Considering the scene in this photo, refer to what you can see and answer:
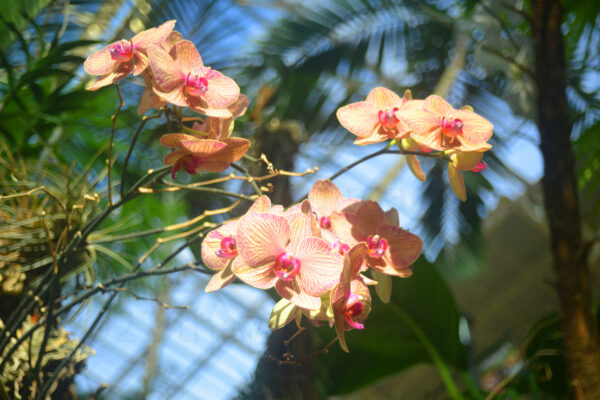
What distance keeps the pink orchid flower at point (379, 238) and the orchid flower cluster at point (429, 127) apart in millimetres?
63

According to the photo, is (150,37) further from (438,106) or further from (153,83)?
(438,106)

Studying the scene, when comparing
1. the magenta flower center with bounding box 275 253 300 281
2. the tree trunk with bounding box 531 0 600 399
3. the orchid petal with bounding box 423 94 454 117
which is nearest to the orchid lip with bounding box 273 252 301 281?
the magenta flower center with bounding box 275 253 300 281

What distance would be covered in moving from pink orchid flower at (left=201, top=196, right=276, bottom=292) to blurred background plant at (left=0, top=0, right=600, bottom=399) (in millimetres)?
91

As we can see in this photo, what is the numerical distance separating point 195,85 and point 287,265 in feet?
0.63

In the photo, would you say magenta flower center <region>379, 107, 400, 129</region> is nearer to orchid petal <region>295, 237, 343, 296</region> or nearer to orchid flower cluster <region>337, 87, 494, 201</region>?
orchid flower cluster <region>337, 87, 494, 201</region>

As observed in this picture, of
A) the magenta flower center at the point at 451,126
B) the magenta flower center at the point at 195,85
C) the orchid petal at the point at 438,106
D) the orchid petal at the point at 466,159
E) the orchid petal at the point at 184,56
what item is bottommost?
the orchid petal at the point at 466,159

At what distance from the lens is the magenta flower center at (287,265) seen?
45 centimetres

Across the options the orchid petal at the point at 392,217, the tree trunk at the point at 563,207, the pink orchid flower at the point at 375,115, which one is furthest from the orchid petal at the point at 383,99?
the tree trunk at the point at 563,207

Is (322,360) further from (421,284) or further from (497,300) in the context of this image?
(497,300)

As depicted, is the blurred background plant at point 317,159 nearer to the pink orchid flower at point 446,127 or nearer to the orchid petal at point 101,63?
the orchid petal at point 101,63

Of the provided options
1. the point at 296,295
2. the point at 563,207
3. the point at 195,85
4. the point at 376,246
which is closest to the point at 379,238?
the point at 376,246

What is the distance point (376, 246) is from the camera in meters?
0.52

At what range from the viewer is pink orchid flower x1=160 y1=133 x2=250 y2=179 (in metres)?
0.51

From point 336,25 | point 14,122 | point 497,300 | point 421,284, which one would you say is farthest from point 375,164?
point 14,122
